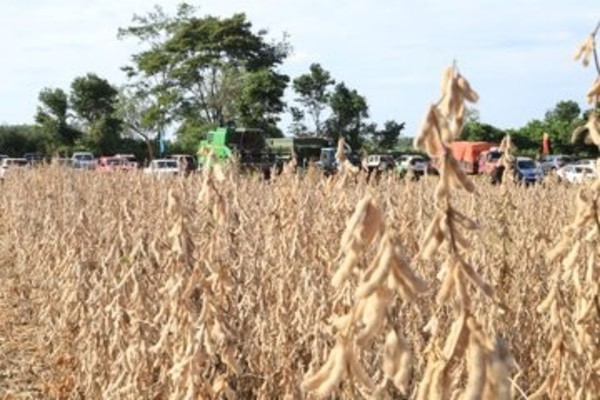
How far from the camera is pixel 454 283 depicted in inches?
38.7

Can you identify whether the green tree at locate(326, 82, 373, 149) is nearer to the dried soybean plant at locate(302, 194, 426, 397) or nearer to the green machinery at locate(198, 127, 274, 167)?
the green machinery at locate(198, 127, 274, 167)

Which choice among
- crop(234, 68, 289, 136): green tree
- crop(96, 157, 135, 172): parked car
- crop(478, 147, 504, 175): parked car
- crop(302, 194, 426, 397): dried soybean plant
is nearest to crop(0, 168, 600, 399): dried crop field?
crop(302, 194, 426, 397): dried soybean plant

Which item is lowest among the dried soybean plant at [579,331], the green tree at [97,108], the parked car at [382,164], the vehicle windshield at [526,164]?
the vehicle windshield at [526,164]

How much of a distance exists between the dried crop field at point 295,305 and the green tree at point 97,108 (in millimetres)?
49402

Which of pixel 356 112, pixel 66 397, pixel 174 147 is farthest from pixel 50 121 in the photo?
pixel 66 397

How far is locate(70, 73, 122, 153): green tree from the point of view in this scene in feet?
180

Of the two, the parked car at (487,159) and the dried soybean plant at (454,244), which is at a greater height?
the dried soybean plant at (454,244)

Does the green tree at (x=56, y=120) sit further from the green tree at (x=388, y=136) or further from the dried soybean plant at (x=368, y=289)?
the dried soybean plant at (x=368, y=289)

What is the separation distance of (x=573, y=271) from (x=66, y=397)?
2.87m

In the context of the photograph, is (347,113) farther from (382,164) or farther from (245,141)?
(382,164)

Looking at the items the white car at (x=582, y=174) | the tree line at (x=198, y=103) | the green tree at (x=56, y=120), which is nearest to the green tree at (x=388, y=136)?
the tree line at (x=198, y=103)

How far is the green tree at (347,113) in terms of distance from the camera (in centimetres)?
5559

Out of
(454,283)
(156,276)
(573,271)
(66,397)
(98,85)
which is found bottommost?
(66,397)

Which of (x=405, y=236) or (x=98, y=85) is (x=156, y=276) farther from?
(x=98, y=85)
